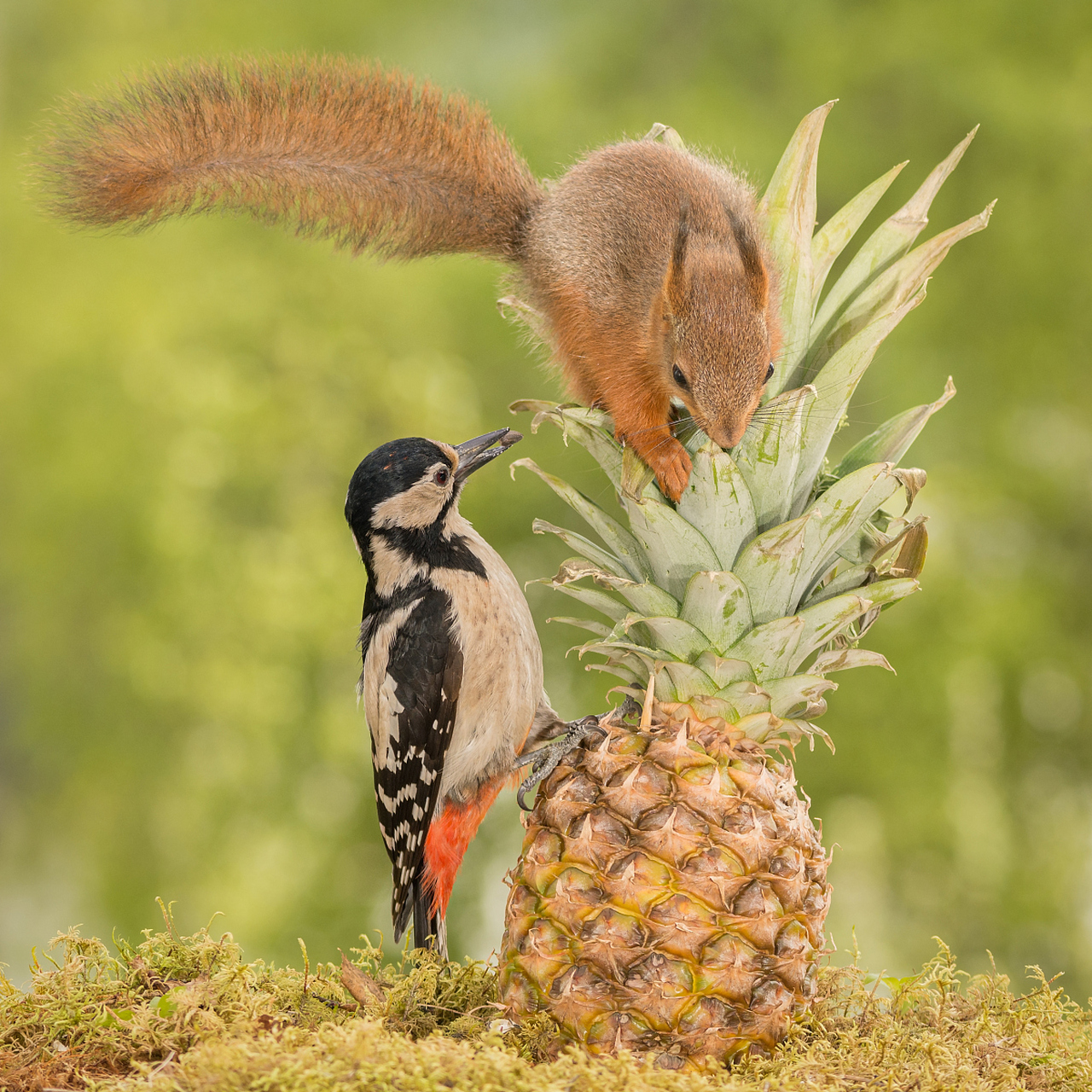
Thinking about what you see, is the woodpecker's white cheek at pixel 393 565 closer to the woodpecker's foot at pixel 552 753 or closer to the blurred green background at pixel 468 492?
the woodpecker's foot at pixel 552 753

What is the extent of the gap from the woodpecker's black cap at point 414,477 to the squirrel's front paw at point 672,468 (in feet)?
1.16

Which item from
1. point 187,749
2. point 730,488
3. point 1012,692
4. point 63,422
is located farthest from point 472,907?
point 730,488

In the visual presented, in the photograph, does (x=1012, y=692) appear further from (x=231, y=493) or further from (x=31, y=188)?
(x=31, y=188)

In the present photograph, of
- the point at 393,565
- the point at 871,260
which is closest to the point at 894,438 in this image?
the point at 871,260

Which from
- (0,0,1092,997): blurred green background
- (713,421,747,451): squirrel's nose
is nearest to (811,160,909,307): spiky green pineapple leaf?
(713,421,747,451): squirrel's nose

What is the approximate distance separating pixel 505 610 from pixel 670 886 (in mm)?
696

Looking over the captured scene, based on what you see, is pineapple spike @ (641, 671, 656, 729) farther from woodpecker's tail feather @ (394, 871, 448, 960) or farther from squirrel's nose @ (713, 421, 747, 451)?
woodpecker's tail feather @ (394, 871, 448, 960)

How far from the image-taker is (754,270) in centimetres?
166

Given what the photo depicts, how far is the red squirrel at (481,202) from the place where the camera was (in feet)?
5.50

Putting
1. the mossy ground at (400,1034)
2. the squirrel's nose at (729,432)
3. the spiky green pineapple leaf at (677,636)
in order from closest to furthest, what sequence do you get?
1. the mossy ground at (400,1034)
2. the squirrel's nose at (729,432)
3. the spiky green pineapple leaf at (677,636)

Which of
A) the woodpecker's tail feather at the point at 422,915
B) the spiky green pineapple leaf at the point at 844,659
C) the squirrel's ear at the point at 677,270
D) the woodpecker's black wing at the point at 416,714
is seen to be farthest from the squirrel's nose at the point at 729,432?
the woodpecker's tail feather at the point at 422,915

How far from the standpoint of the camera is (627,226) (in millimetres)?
1859

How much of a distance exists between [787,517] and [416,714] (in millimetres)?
853

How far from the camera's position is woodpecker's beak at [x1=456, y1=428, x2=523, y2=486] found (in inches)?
81.1
